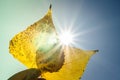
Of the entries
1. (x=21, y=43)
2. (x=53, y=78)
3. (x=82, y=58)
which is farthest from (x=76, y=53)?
(x=21, y=43)

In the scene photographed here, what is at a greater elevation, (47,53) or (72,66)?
(47,53)

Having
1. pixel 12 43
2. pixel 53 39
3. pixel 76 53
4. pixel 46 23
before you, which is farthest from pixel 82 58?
pixel 12 43

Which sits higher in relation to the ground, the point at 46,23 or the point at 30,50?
the point at 46,23

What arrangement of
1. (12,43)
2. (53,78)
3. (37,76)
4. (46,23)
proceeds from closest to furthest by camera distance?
1. (37,76)
2. (53,78)
3. (12,43)
4. (46,23)

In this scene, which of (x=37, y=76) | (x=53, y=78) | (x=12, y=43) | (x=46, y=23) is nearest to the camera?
(x=37, y=76)

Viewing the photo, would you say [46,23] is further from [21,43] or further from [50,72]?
[50,72]

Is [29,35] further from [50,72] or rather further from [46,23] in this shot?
[50,72]

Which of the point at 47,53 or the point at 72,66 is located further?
the point at 72,66

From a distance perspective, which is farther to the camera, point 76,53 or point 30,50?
point 76,53

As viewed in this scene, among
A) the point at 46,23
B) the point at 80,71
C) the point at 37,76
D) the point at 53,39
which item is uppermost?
the point at 46,23
